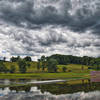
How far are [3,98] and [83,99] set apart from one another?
678 inches

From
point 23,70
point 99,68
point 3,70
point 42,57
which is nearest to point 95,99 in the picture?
point 23,70

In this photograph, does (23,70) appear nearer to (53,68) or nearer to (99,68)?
(53,68)

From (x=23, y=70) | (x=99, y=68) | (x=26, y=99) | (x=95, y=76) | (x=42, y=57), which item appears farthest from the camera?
(x=42, y=57)

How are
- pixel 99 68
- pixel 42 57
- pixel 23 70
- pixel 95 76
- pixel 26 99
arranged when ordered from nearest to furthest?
pixel 26 99, pixel 95 76, pixel 23 70, pixel 99 68, pixel 42 57

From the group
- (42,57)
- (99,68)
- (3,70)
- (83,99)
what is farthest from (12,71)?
(83,99)

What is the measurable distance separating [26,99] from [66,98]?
8.67 metres

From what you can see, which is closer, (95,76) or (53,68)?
(95,76)

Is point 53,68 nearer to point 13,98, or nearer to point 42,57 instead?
point 42,57

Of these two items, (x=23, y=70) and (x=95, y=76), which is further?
(x=23, y=70)

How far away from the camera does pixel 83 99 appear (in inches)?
1286

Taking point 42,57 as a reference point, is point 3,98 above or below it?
below

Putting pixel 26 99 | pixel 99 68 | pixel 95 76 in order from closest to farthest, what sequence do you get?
pixel 26 99, pixel 95 76, pixel 99 68

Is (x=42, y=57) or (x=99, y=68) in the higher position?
(x=42, y=57)

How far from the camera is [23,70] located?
135250 mm
